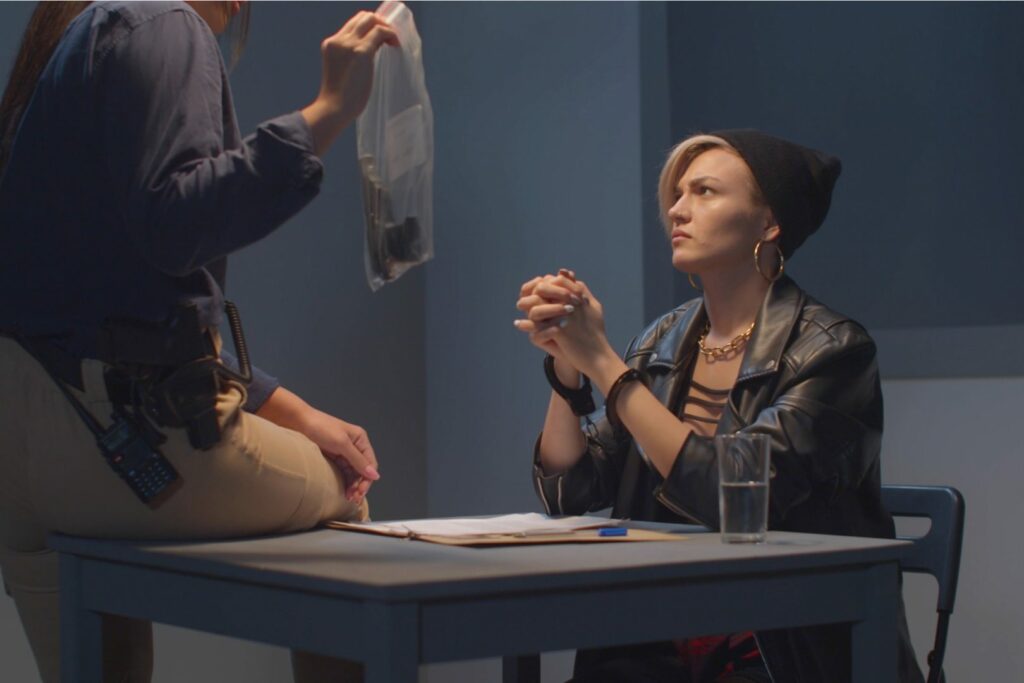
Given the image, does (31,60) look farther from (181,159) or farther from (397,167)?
(397,167)

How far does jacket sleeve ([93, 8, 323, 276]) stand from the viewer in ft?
4.41

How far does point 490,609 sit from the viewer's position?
116cm

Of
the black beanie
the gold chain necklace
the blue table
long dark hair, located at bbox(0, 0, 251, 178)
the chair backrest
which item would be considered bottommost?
the chair backrest

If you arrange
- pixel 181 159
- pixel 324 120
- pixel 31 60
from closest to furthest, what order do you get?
pixel 181 159 → pixel 324 120 → pixel 31 60

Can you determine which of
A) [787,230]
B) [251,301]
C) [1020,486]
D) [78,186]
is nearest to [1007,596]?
[1020,486]

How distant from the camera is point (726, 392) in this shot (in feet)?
7.02

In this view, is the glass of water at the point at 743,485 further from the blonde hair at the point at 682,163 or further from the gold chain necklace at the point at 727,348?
the blonde hair at the point at 682,163

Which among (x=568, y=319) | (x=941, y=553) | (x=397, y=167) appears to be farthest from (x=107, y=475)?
(x=941, y=553)

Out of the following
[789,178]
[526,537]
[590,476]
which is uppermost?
[789,178]

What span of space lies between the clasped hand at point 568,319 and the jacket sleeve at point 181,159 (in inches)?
23.7

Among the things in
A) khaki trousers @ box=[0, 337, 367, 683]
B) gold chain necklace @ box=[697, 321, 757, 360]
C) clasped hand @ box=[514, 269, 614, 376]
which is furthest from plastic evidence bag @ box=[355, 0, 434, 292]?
gold chain necklace @ box=[697, 321, 757, 360]

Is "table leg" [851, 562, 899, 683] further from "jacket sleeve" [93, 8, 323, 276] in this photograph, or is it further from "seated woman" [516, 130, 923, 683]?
"jacket sleeve" [93, 8, 323, 276]

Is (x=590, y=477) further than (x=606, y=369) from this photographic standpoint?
Yes

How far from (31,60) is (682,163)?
1.17 m
